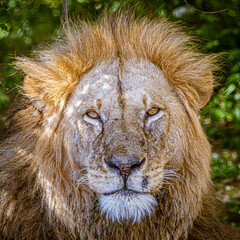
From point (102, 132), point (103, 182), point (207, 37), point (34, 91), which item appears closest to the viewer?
point (103, 182)

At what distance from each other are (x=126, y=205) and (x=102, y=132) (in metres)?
0.60

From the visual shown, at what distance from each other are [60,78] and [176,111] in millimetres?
1031

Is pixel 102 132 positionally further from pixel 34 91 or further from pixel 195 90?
pixel 195 90

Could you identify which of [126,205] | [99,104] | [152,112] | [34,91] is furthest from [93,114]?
[126,205]

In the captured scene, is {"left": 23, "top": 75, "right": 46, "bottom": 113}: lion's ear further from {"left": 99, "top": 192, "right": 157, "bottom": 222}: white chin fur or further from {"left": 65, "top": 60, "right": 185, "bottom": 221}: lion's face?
{"left": 99, "top": 192, "right": 157, "bottom": 222}: white chin fur

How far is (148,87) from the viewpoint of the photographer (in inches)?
130

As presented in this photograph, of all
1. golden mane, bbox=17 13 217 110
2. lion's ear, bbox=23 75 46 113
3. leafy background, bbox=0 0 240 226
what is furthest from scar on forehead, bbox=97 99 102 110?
leafy background, bbox=0 0 240 226

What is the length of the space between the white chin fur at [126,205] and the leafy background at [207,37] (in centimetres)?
160

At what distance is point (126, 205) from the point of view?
297cm

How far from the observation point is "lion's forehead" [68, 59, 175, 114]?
10.5 ft

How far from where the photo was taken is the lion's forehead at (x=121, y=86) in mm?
3211

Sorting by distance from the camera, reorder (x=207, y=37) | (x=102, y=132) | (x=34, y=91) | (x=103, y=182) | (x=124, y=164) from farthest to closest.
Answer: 1. (x=207, y=37)
2. (x=34, y=91)
3. (x=102, y=132)
4. (x=103, y=182)
5. (x=124, y=164)

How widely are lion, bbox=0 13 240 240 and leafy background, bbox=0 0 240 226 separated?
778 mm

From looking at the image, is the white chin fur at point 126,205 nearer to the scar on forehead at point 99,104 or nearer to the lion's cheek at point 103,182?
the lion's cheek at point 103,182
